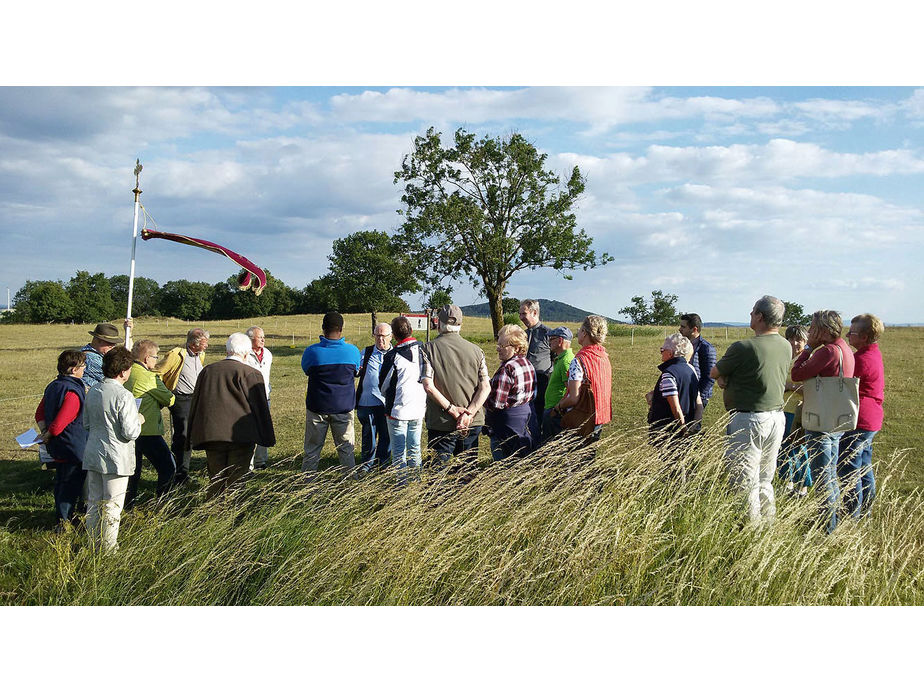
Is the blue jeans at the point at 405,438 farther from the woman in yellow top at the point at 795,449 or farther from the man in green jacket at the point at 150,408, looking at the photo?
the woman in yellow top at the point at 795,449

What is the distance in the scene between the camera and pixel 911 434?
11695 mm

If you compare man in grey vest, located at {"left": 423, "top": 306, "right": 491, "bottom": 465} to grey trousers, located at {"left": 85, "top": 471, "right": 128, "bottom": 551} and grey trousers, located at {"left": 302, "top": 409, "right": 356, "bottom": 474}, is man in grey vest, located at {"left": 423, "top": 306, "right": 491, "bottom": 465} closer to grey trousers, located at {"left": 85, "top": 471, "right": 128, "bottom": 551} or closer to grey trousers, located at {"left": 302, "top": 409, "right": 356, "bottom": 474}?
grey trousers, located at {"left": 302, "top": 409, "right": 356, "bottom": 474}

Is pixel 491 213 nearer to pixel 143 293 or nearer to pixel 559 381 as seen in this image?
pixel 559 381

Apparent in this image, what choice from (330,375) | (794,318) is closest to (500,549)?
(330,375)

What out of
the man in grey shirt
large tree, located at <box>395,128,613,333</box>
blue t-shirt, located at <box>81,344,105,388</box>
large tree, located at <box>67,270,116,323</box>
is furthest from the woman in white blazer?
large tree, located at <box>67,270,116,323</box>

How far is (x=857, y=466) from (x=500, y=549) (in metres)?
3.76

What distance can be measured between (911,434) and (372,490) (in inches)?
432

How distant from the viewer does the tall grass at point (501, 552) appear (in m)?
4.28

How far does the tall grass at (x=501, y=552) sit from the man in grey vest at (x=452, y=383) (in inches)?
49.7

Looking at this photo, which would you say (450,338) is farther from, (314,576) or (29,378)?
(29,378)

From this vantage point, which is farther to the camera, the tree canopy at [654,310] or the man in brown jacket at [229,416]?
the tree canopy at [654,310]

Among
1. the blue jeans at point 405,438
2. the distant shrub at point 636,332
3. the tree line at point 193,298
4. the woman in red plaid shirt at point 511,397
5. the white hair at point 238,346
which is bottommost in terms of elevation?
the blue jeans at point 405,438

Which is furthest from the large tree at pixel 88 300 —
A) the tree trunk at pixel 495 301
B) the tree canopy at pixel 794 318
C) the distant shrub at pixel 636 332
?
the tree canopy at pixel 794 318

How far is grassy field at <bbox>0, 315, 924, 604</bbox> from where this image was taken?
169 inches
